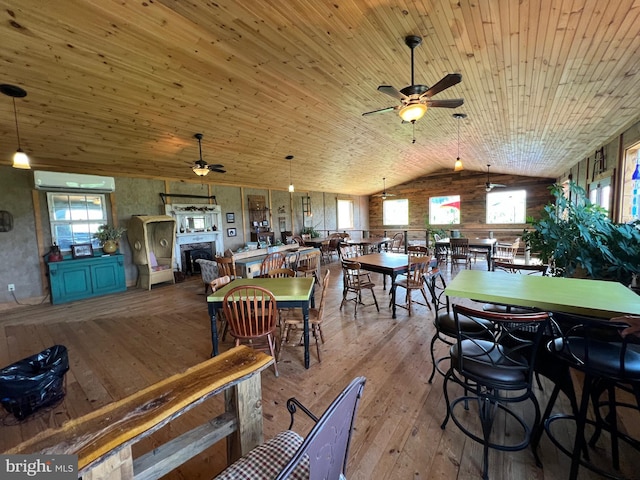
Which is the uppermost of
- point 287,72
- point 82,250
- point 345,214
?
point 287,72

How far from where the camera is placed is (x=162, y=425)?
919mm

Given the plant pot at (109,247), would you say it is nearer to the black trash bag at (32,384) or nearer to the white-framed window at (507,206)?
the black trash bag at (32,384)

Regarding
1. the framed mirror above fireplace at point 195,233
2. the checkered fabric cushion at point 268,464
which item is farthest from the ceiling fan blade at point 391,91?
the framed mirror above fireplace at point 195,233

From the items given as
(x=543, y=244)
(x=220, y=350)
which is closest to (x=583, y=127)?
(x=543, y=244)

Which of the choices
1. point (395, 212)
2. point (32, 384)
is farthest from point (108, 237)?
point (395, 212)

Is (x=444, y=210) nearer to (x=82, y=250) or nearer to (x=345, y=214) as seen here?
(x=345, y=214)

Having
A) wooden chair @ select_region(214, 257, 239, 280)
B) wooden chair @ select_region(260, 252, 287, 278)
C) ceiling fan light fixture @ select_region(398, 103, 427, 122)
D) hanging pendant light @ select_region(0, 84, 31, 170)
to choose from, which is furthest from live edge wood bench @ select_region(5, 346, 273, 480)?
hanging pendant light @ select_region(0, 84, 31, 170)

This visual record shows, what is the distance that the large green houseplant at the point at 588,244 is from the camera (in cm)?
256

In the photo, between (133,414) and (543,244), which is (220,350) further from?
(543,244)

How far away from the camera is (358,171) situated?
9.28m

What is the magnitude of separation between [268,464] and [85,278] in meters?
6.12

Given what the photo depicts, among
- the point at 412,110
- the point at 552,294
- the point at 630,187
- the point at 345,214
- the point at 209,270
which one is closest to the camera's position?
the point at 552,294

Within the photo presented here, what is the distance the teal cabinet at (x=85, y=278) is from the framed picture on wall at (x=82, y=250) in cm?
17

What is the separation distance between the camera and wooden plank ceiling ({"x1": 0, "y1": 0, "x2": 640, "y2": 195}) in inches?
91.8
